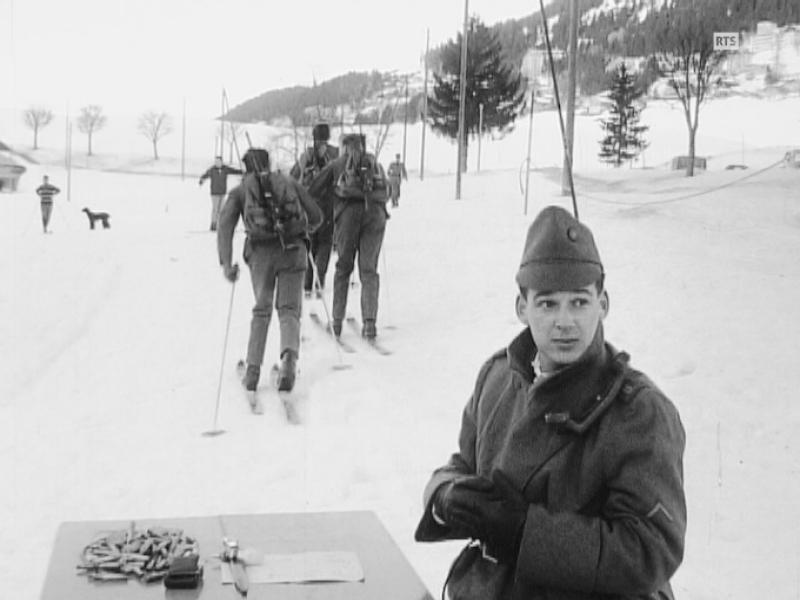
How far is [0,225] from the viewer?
14.2 feet

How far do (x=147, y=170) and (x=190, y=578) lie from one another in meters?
2.28

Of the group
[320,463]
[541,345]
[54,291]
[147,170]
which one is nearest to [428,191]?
[54,291]

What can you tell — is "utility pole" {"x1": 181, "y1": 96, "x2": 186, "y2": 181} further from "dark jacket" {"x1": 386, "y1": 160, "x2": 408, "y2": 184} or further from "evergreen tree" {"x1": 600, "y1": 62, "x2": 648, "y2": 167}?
"evergreen tree" {"x1": 600, "y1": 62, "x2": 648, "y2": 167}

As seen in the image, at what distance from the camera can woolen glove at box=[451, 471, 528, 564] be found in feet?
3.59

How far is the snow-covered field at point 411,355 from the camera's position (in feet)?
9.69

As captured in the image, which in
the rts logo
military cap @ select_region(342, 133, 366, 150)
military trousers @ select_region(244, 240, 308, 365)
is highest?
the rts logo

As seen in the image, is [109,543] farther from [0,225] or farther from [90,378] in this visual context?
[0,225]

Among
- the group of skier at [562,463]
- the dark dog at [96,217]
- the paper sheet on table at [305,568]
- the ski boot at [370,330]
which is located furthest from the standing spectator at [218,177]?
the group of skier at [562,463]

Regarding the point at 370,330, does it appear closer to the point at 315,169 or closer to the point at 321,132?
the point at 315,169

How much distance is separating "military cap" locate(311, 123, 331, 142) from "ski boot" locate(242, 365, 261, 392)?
956 millimetres

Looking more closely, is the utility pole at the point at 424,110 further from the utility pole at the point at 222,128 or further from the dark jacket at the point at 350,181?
the utility pole at the point at 222,128

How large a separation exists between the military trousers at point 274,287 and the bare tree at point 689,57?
1.42 metres

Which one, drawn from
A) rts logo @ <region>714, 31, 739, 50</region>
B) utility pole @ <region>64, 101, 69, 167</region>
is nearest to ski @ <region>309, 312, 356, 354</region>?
utility pole @ <region>64, 101, 69, 167</region>

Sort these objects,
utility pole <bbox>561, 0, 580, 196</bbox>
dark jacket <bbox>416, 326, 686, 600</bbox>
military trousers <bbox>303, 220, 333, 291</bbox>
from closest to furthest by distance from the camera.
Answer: dark jacket <bbox>416, 326, 686, 600</bbox>, utility pole <bbox>561, 0, 580, 196</bbox>, military trousers <bbox>303, 220, 333, 291</bbox>
